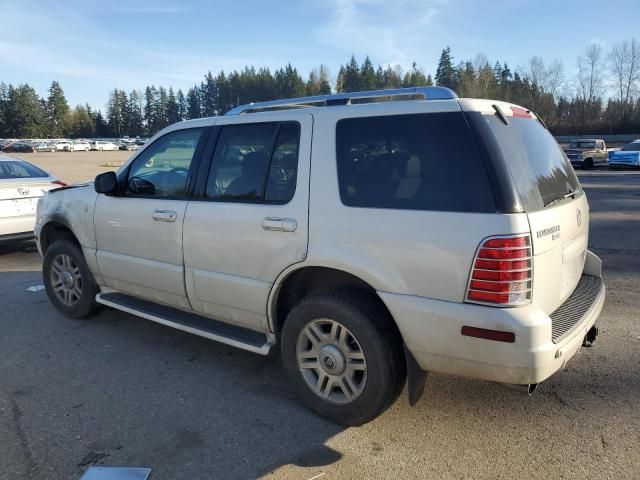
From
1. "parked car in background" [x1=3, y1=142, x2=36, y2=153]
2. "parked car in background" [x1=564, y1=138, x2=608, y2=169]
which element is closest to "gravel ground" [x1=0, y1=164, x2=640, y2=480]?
"parked car in background" [x1=564, y1=138, x2=608, y2=169]

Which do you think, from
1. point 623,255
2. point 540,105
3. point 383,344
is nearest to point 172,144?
point 383,344

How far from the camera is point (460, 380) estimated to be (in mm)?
3752

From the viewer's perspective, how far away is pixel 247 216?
3.46m

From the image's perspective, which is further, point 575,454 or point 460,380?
point 460,380

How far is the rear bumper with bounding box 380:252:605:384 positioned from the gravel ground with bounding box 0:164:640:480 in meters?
0.55

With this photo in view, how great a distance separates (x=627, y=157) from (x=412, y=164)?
29.1m

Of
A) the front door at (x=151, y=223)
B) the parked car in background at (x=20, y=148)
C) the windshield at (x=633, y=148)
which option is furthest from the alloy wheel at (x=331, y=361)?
the parked car in background at (x=20, y=148)

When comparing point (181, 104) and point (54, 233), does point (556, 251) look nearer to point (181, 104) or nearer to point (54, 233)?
point (54, 233)

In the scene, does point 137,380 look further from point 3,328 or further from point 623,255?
point 623,255

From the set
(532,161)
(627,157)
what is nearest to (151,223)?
(532,161)

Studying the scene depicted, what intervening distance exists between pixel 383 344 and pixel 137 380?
2.00m

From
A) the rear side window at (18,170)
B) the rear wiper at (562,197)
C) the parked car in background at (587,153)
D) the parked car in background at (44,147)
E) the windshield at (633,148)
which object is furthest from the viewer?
the parked car in background at (44,147)

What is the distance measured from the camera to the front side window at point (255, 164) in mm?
3391

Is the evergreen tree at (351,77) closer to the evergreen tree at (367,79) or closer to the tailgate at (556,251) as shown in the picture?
the evergreen tree at (367,79)
